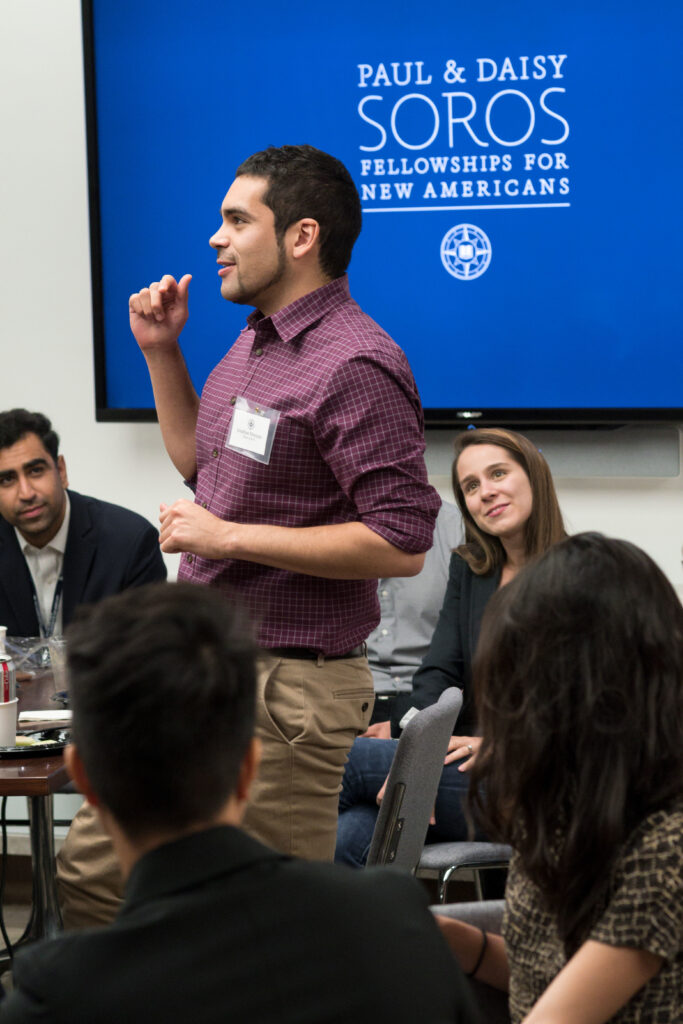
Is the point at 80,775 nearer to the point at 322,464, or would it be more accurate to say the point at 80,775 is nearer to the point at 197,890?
the point at 197,890

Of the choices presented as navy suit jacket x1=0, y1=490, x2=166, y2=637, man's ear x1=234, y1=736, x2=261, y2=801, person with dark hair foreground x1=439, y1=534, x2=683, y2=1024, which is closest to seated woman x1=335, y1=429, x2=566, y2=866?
navy suit jacket x1=0, y1=490, x2=166, y2=637

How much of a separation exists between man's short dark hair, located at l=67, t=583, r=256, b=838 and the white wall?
2.92 metres

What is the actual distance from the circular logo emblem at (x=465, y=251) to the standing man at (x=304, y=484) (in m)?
1.44

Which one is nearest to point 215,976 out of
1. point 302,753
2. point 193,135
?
point 302,753

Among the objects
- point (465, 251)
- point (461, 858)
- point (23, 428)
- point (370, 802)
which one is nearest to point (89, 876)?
point (461, 858)

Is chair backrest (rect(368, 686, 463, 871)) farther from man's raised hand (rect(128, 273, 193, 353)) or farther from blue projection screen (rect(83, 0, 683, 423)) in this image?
blue projection screen (rect(83, 0, 683, 423))

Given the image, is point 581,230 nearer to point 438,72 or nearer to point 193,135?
point 438,72

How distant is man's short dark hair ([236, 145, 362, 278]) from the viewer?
6.88 feet

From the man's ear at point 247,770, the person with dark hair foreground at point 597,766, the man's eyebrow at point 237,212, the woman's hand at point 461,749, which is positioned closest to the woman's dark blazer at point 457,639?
the woman's hand at point 461,749

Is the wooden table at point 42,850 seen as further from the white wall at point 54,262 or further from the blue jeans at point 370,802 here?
the white wall at point 54,262

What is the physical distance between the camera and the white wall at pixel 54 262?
3.82m

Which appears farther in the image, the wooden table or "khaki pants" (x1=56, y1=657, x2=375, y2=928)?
the wooden table

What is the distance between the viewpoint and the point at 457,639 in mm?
3041

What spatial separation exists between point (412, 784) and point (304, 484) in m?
0.54
